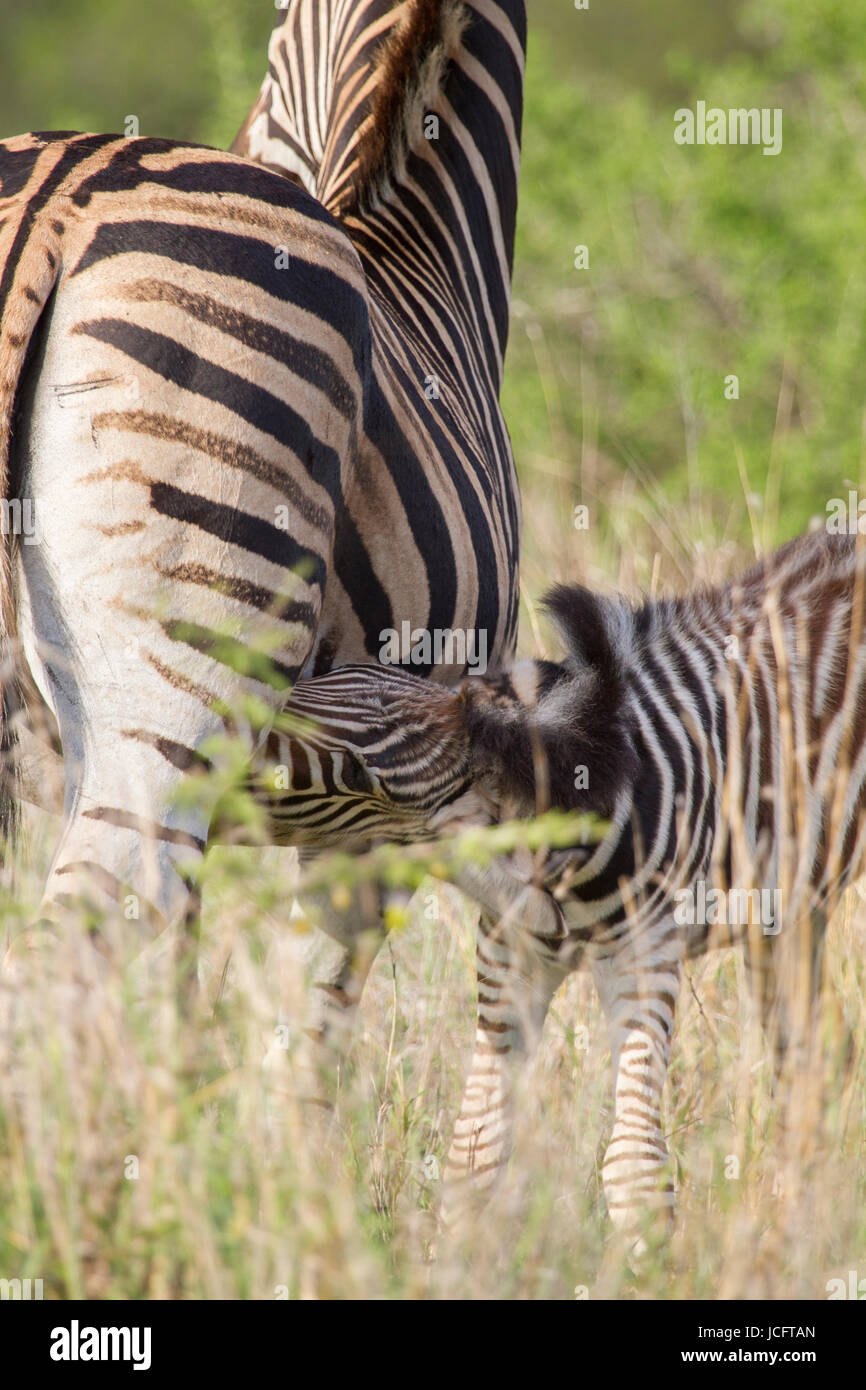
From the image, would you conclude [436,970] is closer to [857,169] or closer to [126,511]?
[126,511]

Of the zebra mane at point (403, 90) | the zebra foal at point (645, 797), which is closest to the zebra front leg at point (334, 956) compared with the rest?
the zebra foal at point (645, 797)

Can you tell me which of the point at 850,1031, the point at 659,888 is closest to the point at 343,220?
the point at 659,888

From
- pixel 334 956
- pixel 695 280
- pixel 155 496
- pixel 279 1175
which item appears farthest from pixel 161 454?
pixel 695 280

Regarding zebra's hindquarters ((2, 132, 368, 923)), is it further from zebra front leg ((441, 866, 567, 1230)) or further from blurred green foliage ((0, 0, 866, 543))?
blurred green foliage ((0, 0, 866, 543))

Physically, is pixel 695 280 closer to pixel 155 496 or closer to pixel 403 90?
pixel 403 90

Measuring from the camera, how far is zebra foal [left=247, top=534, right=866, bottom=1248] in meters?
3.28

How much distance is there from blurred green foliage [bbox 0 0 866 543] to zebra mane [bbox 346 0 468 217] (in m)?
4.18

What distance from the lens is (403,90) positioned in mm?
4020

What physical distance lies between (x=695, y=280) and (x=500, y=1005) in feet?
29.0

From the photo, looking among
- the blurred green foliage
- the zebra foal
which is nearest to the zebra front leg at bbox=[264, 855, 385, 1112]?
the zebra foal

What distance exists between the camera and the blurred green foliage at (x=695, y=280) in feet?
31.3

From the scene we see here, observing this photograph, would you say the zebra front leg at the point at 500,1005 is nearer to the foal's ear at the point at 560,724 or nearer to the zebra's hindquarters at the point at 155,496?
the foal's ear at the point at 560,724

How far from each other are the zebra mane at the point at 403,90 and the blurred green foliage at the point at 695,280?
418cm

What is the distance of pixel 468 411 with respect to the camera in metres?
4.12
